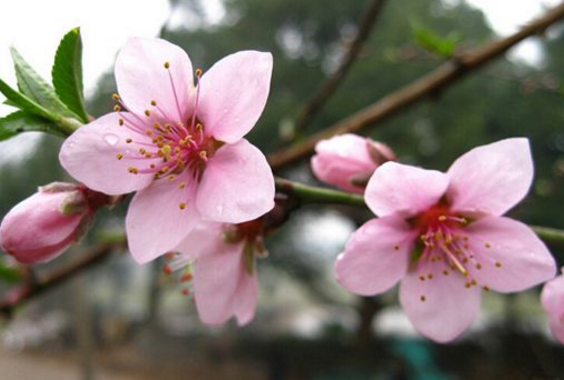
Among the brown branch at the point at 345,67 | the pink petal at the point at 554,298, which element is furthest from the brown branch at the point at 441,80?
the pink petal at the point at 554,298

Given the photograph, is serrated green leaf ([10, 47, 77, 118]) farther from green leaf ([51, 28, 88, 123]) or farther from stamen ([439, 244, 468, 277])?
stamen ([439, 244, 468, 277])

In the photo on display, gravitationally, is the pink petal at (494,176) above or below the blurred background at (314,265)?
above

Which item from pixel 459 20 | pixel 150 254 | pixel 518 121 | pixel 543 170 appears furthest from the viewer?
pixel 459 20

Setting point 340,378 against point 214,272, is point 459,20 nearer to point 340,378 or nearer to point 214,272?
point 340,378

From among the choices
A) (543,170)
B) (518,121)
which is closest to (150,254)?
(543,170)

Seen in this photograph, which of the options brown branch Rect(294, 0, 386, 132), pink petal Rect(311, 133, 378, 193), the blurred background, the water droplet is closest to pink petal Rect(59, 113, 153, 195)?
the water droplet

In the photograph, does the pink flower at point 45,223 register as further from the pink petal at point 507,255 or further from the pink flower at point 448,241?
the pink petal at point 507,255

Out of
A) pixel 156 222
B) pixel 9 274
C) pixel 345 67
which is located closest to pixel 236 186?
pixel 156 222
